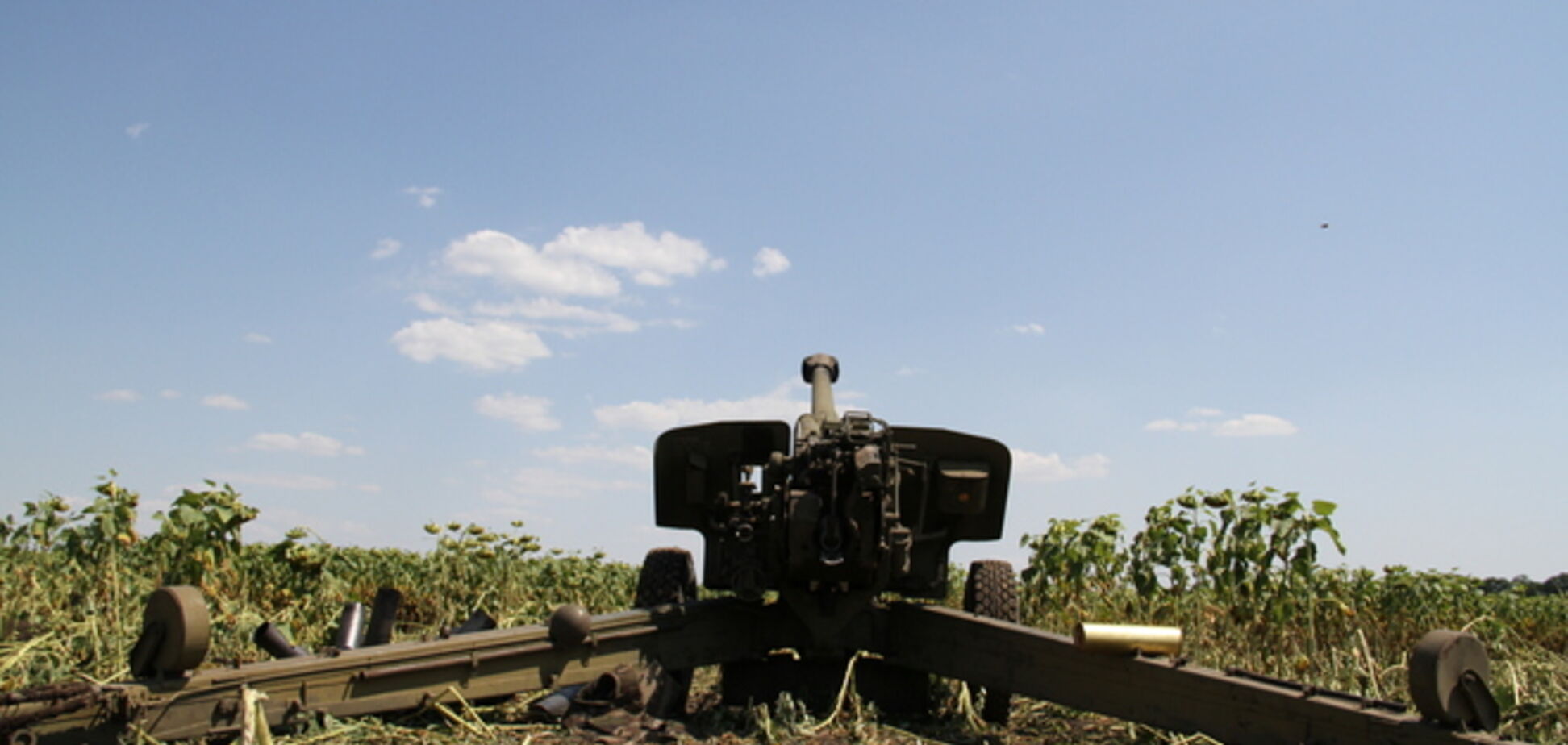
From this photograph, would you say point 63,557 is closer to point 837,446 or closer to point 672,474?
point 672,474

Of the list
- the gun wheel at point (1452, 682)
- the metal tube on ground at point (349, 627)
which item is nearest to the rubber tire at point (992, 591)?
the gun wheel at point (1452, 682)

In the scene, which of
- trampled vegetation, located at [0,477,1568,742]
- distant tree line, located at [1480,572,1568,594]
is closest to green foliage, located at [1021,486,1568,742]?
trampled vegetation, located at [0,477,1568,742]

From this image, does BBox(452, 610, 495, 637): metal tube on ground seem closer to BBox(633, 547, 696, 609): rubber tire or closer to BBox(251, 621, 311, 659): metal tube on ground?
BBox(251, 621, 311, 659): metal tube on ground

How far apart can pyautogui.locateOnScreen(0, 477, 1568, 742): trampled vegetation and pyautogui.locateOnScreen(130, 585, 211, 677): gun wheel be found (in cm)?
62

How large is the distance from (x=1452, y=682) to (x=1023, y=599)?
19.9ft

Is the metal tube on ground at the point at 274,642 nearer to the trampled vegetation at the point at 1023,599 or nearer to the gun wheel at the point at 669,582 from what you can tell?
the trampled vegetation at the point at 1023,599

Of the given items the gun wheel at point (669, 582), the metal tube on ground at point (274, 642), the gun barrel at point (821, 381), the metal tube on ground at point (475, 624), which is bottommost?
the metal tube on ground at point (274, 642)

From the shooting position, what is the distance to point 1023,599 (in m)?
10.1

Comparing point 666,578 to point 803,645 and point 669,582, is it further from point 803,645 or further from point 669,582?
point 803,645

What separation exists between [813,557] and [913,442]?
3.83 ft

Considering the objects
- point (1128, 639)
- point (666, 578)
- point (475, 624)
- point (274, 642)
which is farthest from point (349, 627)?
point (1128, 639)

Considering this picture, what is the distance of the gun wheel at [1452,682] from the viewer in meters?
4.04

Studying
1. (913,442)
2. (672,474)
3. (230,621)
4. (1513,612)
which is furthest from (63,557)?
(1513,612)

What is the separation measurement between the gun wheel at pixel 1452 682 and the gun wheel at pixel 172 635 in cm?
428
